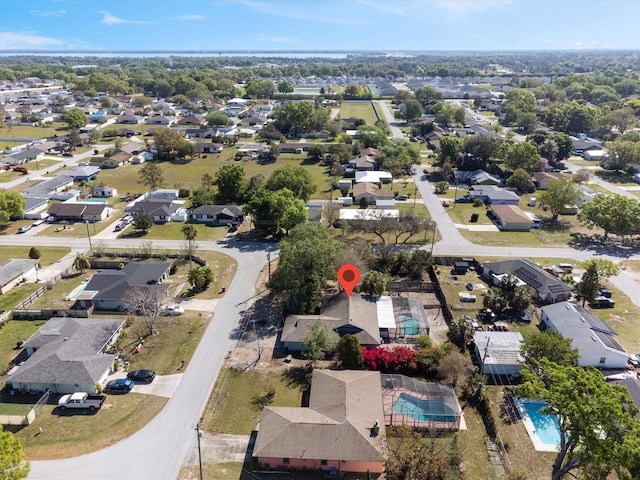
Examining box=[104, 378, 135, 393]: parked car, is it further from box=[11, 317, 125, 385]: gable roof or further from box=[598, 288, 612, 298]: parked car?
box=[598, 288, 612, 298]: parked car

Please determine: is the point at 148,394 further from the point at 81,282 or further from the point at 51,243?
the point at 51,243

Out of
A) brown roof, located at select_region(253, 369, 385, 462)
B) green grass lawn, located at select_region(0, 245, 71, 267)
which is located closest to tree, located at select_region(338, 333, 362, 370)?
brown roof, located at select_region(253, 369, 385, 462)

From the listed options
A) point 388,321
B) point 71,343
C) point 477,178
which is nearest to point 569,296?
A: point 388,321

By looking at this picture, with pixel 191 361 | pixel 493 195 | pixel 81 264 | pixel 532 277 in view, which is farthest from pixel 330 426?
pixel 493 195

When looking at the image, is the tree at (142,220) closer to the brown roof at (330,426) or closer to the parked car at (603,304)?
the brown roof at (330,426)

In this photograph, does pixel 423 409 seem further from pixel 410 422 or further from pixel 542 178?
pixel 542 178

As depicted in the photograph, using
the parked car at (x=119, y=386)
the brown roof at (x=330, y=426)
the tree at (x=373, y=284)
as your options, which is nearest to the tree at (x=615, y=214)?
the tree at (x=373, y=284)
